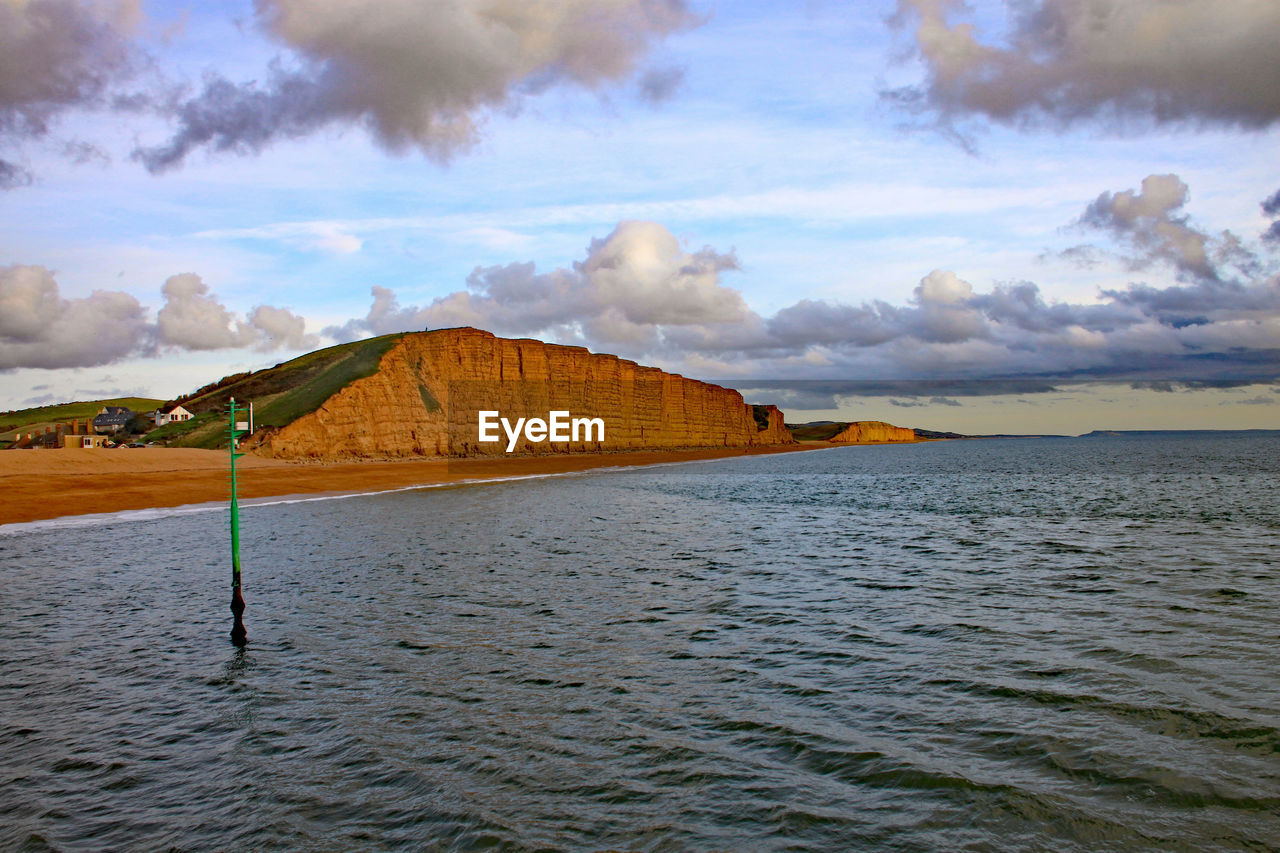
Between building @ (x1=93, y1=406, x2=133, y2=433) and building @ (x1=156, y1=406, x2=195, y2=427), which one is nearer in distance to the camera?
building @ (x1=156, y1=406, x2=195, y2=427)

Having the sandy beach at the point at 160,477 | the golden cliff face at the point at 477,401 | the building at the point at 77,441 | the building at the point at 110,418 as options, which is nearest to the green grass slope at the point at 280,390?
the golden cliff face at the point at 477,401

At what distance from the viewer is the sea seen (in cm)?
767

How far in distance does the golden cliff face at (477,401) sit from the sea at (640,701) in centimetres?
5122

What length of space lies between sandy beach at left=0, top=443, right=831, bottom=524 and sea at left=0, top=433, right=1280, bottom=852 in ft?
57.2

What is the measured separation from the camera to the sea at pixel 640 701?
302 inches

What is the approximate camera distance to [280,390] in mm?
84250

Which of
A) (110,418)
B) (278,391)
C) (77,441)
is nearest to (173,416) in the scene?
(278,391)

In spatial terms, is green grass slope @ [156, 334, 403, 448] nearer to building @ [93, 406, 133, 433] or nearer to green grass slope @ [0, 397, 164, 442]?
building @ [93, 406, 133, 433]

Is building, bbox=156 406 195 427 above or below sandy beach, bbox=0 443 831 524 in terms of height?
above

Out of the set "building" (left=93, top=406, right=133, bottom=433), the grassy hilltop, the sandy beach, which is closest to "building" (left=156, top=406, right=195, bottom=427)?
the grassy hilltop

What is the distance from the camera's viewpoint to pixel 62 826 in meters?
7.69

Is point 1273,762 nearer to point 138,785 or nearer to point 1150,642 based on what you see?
point 1150,642

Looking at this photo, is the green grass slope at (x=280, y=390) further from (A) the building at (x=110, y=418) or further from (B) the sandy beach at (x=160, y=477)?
(A) the building at (x=110, y=418)

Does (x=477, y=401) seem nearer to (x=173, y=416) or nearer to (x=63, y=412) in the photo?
(x=173, y=416)
